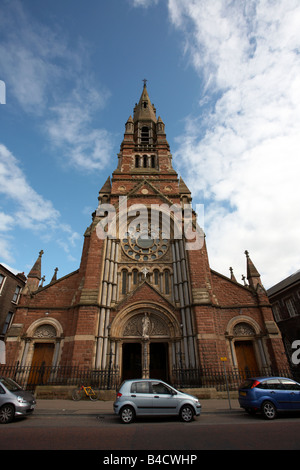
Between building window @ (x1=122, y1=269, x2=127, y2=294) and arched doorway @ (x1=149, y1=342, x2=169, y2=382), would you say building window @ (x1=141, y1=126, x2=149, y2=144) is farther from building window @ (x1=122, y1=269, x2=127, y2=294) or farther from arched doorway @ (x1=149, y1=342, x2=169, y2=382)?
arched doorway @ (x1=149, y1=342, x2=169, y2=382)

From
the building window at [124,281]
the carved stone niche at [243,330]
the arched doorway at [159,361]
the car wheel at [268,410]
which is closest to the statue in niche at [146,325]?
the arched doorway at [159,361]

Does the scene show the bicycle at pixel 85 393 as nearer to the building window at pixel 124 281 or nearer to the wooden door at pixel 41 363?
the wooden door at pixel 41 363

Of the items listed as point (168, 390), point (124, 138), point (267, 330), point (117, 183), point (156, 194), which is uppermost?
point (124, 138)

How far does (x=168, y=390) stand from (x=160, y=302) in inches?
348

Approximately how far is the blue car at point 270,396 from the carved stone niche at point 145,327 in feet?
26.3

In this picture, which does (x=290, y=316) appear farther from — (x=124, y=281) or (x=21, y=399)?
(x=21, y=399)

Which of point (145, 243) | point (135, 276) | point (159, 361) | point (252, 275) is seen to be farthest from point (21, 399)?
point (252, 275)

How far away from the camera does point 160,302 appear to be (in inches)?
644

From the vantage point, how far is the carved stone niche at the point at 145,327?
15769 millimetres

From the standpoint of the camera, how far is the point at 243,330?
52.6 feet

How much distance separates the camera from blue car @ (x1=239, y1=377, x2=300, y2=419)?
7.70 metres

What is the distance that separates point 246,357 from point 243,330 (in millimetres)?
1653
